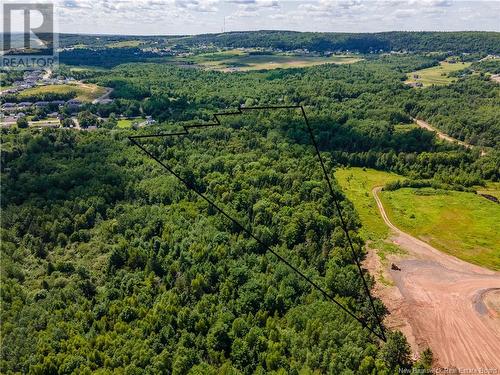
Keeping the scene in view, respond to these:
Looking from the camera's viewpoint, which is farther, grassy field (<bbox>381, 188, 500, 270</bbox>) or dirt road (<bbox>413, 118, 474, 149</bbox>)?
dirt road (<bbox>413, 118, 474, 149</bbox>)

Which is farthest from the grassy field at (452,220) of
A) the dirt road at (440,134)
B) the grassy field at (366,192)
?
the dirt road at (440,134)

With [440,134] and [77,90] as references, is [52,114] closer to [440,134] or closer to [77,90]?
[77,90]

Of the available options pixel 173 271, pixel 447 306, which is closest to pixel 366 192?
pixel 447 306

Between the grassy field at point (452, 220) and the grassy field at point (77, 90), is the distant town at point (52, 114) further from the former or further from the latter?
the grassy field at point (452, 220)

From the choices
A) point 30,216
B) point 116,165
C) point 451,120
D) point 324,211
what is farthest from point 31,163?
point 451,120

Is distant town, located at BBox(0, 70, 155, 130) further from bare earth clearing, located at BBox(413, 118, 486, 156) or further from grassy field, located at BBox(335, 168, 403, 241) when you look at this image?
bare earth clearing, located at BBox(413, 118, 486, 156)

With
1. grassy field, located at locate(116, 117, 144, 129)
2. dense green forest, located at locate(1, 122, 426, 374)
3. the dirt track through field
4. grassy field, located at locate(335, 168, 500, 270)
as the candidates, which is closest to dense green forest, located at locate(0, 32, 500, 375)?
dense green forest, located at locate(1, 122, 426, 374)

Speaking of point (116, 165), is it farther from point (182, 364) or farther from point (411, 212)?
point (411, 212)
